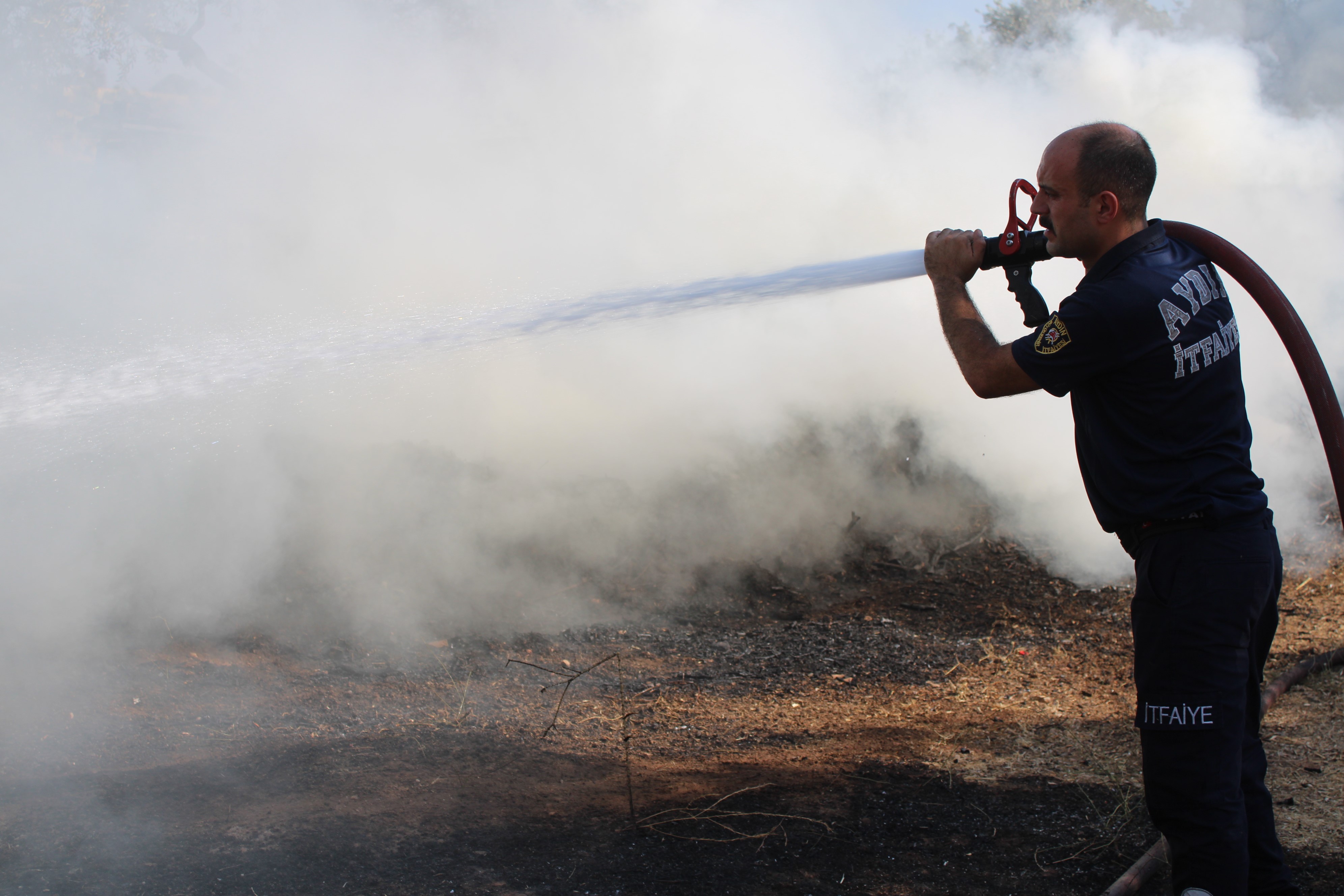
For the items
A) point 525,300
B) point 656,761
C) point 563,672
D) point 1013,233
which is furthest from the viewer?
point 525,300

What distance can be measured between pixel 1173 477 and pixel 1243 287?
1.94ft

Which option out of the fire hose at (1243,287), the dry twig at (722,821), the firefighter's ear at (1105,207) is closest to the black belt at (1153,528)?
the fire hose at (1243,287)

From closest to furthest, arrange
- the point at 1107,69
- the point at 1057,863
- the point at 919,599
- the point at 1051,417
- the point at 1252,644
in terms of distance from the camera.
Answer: the point at 1252,644, the point at 1057,863, the point at 919,599, the point at 1051,417, the point at 1107,69

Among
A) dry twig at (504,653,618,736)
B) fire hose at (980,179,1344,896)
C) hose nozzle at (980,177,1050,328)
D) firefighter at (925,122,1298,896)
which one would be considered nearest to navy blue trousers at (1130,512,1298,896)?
firefighter at (925,122,1298,896)

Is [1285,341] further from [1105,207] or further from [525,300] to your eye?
[525,300]

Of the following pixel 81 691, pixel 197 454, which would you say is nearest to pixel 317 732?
pixel 81 691

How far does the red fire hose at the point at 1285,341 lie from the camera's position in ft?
6.71

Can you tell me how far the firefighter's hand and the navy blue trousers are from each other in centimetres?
70

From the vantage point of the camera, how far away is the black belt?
177cm

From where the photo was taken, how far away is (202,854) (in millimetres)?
2373

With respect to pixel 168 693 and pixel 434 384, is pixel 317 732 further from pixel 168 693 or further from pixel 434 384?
pixel 434 384

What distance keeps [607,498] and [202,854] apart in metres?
2.68

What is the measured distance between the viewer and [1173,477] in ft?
5.79

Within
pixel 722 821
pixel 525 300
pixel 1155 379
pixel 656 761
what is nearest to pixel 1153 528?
pixel 1155 379
